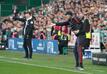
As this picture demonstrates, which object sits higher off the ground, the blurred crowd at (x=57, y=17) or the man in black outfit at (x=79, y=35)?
the blurred crowd at (x=57, y=17)

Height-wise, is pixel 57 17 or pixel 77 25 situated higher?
pixel 57 17

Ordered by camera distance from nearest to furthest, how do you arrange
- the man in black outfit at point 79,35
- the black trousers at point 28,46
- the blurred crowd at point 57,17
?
the man in black outfit at point 79,35 → the black trousers at point 28,46 → the blurred crowd at point 57,17

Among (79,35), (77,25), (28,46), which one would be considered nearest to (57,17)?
(28,46)

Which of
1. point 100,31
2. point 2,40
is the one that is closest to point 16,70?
point 100,31

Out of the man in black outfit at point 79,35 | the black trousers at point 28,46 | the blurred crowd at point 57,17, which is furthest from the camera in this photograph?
the blurred crowd at point 57,17

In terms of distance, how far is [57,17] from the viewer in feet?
119

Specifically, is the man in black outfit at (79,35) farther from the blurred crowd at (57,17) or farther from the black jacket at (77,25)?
the blurred crowd at (57,17)

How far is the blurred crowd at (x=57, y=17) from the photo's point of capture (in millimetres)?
30177

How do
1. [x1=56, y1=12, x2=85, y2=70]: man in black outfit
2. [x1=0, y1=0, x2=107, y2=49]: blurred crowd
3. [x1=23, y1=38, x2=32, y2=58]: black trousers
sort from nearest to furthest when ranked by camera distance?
[x1=56, y1=12, x2=85, y2=70]: man in black outfit
[x1=23, y1=38, x2=32, y2=58]: black trousers
[x1=0, y1=0, x2=107, y2=49]: blurred crowd

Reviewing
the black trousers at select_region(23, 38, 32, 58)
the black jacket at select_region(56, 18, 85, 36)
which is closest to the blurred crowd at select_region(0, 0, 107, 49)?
the black trousers at select_region(23, 38, 32, 58)

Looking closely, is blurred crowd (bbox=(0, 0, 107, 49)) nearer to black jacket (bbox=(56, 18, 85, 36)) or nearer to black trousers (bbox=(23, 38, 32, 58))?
black trousers (bbox=(23, 38, 32, 58))

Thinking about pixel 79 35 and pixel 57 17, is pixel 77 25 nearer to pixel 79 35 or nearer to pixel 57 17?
pixel 79 35

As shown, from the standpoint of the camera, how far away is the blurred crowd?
30177 mm

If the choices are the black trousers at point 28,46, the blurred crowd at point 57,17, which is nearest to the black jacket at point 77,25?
the black trousers at point 28,46
